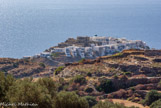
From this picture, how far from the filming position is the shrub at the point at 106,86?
29328 millimetres

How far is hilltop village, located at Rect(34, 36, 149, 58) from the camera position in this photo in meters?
65.9

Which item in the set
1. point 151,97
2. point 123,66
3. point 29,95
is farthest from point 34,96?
point 123,66

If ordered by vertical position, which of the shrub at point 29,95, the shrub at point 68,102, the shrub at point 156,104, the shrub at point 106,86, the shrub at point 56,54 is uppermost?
the shrub at point 29,95

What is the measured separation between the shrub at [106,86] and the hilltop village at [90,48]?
1389 inches

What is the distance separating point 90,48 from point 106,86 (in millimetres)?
38701

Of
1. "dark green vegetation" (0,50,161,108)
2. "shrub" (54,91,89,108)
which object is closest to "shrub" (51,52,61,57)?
"dark green vegetation" (0,50,161,108)

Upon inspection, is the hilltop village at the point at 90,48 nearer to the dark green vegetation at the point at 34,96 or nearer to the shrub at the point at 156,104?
the shrub at the point at 156,104

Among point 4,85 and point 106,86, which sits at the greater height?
point 4,85

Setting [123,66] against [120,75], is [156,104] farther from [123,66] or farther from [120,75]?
[123,66]

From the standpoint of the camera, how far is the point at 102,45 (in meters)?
71.1

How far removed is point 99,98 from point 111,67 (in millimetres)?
7239

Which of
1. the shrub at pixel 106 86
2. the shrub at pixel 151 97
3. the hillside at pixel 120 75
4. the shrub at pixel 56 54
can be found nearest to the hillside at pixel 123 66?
the hillside at pixel 120 75

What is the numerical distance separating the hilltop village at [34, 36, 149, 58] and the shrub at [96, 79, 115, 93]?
35.3 meters

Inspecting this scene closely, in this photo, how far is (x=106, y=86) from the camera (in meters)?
29.5
